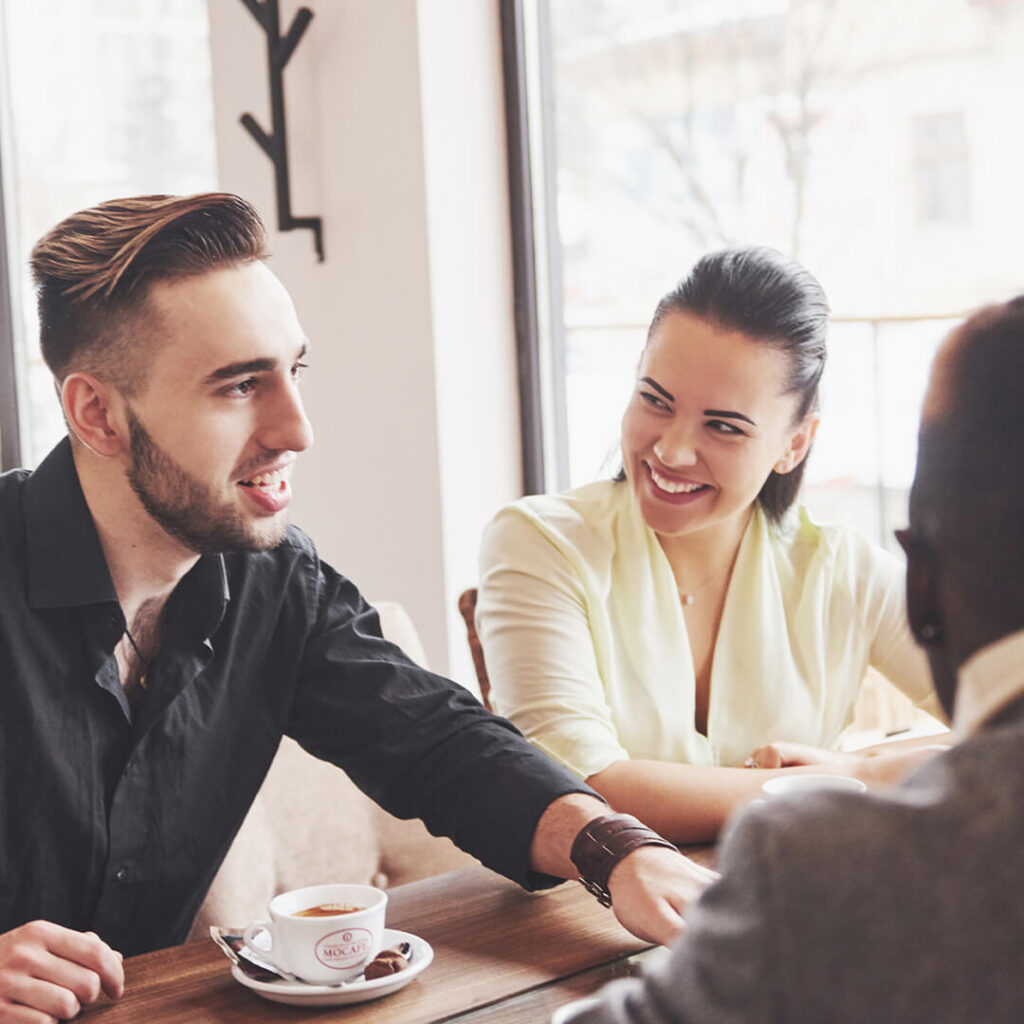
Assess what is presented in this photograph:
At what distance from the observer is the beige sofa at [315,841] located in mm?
1696

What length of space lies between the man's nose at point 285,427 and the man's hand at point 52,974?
1.77 feet

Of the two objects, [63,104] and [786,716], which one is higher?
[63,104]

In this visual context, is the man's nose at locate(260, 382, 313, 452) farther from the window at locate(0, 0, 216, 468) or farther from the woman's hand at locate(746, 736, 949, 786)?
the window at locate(0, 0, 216, 468)

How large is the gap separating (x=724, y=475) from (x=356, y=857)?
708 mm

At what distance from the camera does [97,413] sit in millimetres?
1431

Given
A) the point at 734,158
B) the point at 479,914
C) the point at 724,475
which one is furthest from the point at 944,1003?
the point at 734,158

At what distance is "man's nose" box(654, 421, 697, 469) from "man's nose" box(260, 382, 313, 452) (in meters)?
0.52

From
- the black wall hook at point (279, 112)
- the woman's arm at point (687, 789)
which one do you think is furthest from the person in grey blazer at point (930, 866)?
the black wall hook at point (279, 112)

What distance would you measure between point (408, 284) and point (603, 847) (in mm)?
1771

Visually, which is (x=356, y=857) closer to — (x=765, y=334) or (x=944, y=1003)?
(x=765, y=334)

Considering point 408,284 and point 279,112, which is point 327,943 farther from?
point 279,112

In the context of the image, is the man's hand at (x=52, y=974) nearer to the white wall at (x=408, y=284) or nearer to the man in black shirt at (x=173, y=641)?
the man in black shirt at (x=173, y=641)

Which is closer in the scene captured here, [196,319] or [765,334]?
[196,319]

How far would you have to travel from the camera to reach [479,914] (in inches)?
48.3
